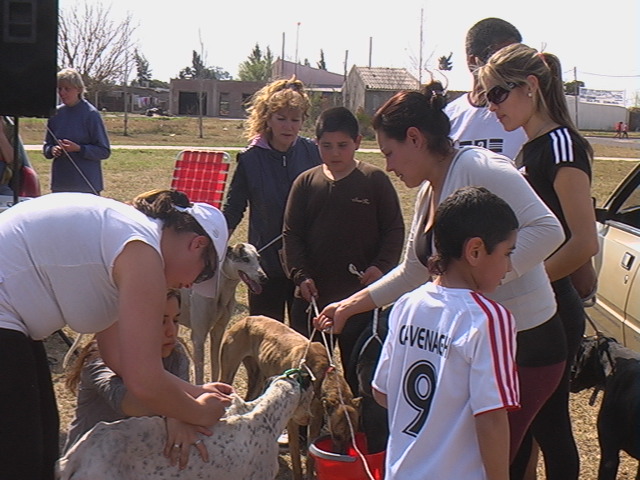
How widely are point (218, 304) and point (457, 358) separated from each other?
134 inches

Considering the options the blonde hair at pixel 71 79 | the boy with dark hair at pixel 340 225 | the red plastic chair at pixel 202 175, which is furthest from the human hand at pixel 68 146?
the boy with dark hair at pixel 340 225

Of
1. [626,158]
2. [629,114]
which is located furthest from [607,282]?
[629,114]

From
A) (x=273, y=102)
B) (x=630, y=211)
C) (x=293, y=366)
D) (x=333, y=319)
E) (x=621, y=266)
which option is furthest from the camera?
(x=630, y=211)

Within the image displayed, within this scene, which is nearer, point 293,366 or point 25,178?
point 293,366

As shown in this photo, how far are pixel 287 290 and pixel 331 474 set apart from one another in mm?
1915

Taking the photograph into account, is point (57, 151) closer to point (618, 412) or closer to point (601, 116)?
point (618, 412)

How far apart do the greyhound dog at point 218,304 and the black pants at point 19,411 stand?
2675mm

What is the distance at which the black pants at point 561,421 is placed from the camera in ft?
9.66

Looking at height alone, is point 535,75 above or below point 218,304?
above

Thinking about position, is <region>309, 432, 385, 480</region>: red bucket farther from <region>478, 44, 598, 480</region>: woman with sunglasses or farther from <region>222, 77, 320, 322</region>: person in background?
<region>222, 77, 320, 322</region>: person in background

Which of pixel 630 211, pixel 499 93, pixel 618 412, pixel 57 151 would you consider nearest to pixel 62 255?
pixel 499 93

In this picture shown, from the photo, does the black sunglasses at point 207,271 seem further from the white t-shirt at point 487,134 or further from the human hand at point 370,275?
the human hand at point 370,275

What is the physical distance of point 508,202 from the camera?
8.24 feet

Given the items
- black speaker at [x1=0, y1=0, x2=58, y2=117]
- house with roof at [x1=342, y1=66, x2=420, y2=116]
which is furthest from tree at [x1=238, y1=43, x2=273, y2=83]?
Answer: black speaker at [x1=0, y1=0, x2=58, y2=117]
